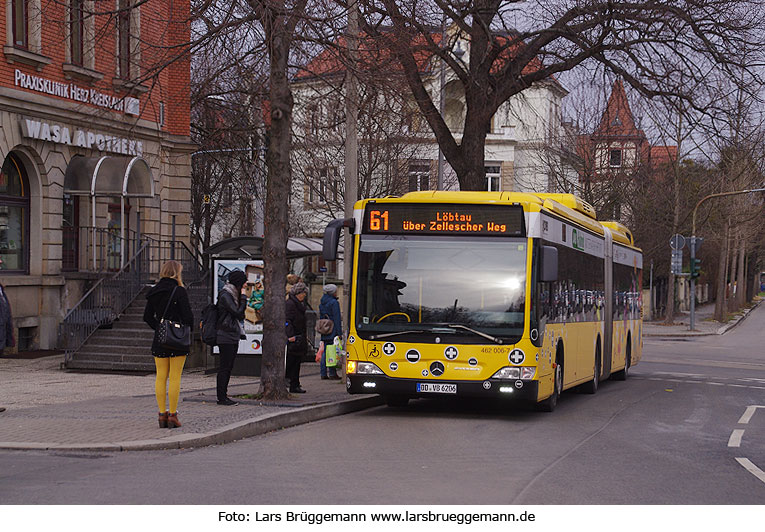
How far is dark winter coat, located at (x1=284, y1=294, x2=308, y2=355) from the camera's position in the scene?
16.2m

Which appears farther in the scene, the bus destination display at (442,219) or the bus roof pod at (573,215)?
the bus roof pod at (573,215)

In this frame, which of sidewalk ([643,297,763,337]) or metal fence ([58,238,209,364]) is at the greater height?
metal fence ([58,238,209,364])

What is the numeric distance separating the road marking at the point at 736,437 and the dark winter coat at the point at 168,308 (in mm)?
5978

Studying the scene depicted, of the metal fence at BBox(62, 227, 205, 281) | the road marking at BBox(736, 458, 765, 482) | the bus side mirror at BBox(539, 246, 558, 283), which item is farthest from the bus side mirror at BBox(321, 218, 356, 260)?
the metal fence at BBox(62, 227, 205, 281)

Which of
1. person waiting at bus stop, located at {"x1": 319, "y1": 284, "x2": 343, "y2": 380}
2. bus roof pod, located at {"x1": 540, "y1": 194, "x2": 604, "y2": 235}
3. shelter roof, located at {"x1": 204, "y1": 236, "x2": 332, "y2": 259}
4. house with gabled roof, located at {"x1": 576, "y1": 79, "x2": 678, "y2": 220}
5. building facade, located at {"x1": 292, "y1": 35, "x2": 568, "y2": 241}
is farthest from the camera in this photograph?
house with gabled roof, located at {"x1": 576, "y1": 79, "x2": 678, "y2": 220}

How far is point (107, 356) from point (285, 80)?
27.5 ft

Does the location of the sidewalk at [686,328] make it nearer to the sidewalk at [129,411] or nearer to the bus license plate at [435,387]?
the sidewalk at [129,411]

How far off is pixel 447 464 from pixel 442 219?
4753 mm

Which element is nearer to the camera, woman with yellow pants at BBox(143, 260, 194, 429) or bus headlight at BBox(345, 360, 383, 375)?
woman with yellow pants at BBox(143, 260, 194, 429)

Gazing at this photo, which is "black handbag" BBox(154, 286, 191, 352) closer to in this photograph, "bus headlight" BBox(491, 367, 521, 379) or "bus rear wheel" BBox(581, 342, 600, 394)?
"bus headlight" BBox(491, 367, 521, 379)

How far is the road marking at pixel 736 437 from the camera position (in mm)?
12008

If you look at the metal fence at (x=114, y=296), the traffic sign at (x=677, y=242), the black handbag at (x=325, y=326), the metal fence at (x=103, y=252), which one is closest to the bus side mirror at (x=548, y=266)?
the black handbag at (x=325, y=326)

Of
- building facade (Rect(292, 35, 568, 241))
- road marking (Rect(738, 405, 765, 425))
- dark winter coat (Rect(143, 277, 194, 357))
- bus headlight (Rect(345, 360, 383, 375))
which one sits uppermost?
building facade (Rect(292, 35, 568, 241))

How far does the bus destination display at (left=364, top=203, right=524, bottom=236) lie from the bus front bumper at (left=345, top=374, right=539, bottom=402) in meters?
1.86
